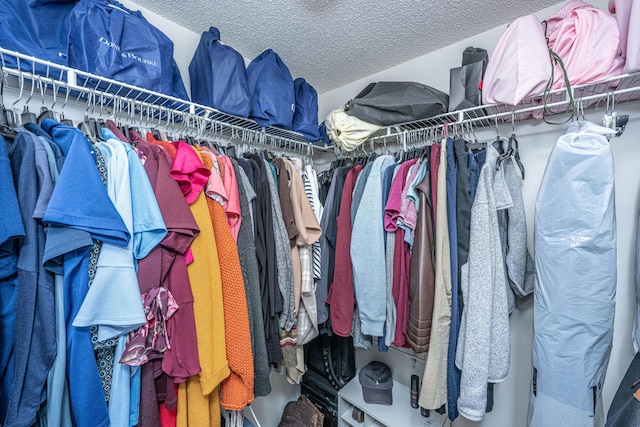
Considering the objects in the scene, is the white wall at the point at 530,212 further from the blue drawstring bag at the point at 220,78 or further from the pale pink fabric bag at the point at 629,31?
the blue drawstring bag at the point at 220,78

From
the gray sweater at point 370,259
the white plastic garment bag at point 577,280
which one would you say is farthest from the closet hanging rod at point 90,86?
the white plastic garment bag at point 577,280

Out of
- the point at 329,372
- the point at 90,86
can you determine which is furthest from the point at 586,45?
the point at 329,372

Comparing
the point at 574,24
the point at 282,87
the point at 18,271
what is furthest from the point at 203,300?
the point at 574,24

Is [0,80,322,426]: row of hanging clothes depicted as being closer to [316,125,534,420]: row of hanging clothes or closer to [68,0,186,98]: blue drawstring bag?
[68,0,186,98]: blue drawstring bag

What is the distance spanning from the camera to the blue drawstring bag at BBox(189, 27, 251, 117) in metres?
1.10

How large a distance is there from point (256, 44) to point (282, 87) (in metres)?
0.37

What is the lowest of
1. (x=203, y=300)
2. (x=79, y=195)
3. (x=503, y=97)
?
(x=203, y=300)

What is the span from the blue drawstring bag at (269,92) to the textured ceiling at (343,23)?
18 cm

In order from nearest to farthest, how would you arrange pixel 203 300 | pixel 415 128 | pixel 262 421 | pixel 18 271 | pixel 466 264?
pixel 18 271
pixel 203 300
pixel 466 264
pixel 415 128
pixel 262 421

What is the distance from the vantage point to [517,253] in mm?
1030

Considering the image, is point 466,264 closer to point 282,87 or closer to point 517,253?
point 517,253

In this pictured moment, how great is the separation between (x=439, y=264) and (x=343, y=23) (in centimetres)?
119

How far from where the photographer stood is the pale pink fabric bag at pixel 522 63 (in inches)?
37.1

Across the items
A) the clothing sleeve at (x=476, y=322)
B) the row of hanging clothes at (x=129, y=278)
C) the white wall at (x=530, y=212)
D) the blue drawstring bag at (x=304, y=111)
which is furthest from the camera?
the blue drawstring bag at (x=304, y=111)
